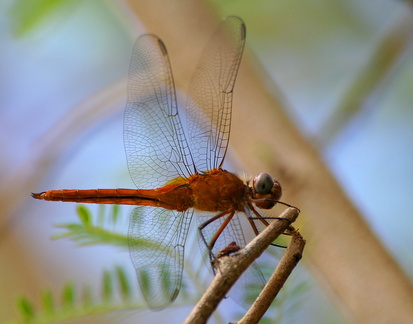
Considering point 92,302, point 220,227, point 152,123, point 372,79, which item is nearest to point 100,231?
point 92,302

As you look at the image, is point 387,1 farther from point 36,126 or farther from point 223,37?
point 36,126

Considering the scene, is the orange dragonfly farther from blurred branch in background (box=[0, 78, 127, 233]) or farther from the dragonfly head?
blurred branch in background (box=[0, 78, 127, 233])

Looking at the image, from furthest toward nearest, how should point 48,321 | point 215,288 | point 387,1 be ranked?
point 387,1 < point 48,321 < point 215,288

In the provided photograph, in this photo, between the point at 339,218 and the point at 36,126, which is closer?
the point at 339,218

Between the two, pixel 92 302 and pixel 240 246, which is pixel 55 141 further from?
pixel 240 246

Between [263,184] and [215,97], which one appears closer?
[263,184]

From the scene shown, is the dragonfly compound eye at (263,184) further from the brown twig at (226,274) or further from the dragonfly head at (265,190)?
the brown twig at (226,274)

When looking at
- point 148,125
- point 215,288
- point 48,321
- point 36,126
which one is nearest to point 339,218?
point 148,125

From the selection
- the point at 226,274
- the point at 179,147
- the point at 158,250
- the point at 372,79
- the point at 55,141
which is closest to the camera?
the point at 226,274
